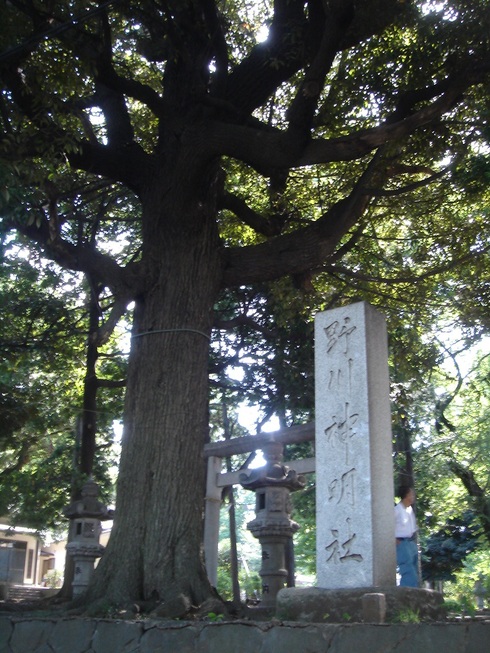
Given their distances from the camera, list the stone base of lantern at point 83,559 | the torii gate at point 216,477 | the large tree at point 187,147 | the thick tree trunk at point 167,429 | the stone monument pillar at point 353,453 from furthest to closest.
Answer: the stone base of lantern at point 83,559, the torii gate at point 216,477, the large tree at point 187,147, the thick tree trunk at point 167,429, the stone monument pillar at point 353,453

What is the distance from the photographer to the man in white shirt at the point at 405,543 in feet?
26.9

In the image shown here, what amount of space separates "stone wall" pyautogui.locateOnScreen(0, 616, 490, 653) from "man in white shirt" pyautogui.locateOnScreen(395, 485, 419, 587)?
2915 millimetres

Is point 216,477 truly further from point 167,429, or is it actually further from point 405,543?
point 405,543

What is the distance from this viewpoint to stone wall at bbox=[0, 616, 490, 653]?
5.07 metres

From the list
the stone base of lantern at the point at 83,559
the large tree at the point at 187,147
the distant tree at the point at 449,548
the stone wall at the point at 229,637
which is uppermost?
the large tree at the point at 187,147

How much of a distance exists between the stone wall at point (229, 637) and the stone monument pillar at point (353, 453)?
914mm

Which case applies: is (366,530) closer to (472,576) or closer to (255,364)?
(255,364)

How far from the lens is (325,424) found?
6.96 metres

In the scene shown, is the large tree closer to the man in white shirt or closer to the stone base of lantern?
the man in white shirt

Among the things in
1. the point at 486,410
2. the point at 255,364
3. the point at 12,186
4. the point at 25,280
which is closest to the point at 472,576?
the point at 486,410

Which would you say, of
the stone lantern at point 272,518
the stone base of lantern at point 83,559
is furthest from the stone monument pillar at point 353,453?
the stone base of lantern at point 83,559

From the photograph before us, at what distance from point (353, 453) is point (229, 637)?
191 centimetres

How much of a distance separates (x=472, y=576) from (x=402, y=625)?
81.9 ft

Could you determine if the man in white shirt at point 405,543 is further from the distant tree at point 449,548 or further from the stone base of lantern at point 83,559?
the distant tree at point 449,548
